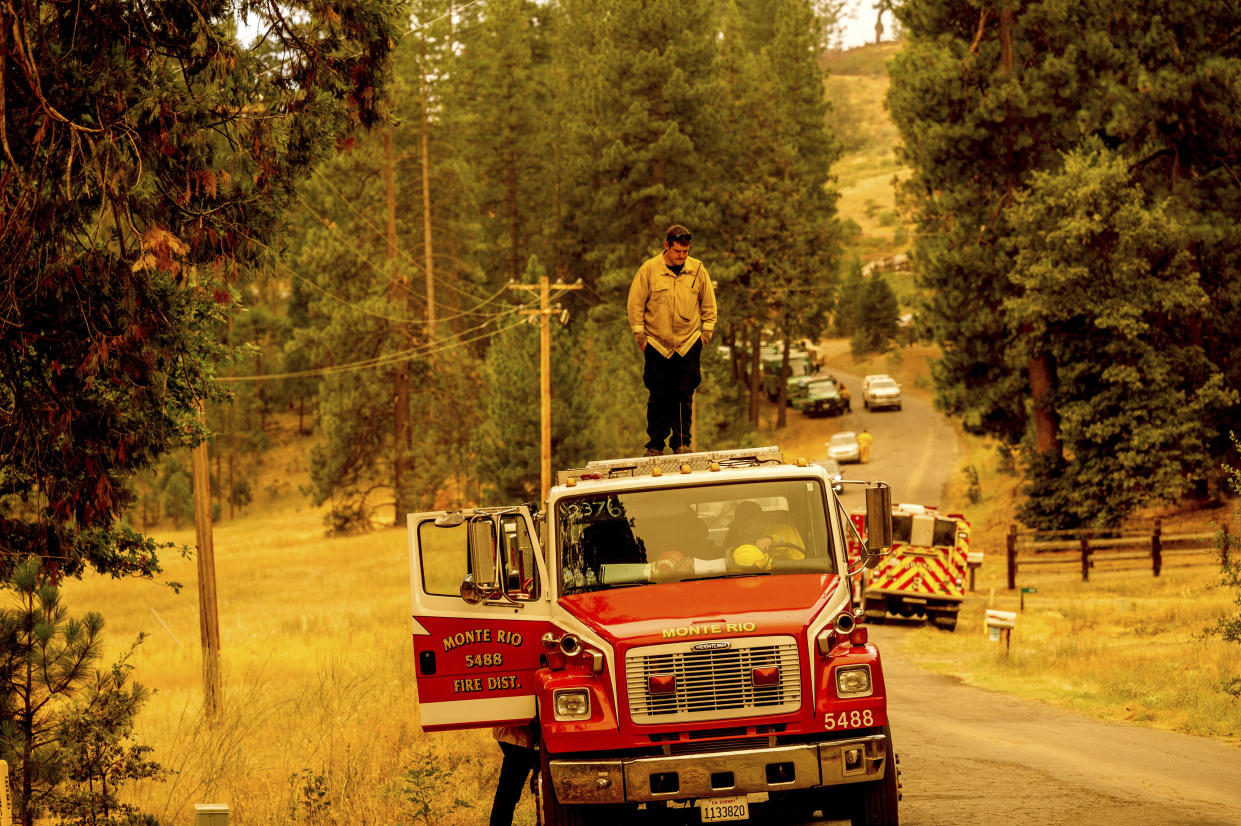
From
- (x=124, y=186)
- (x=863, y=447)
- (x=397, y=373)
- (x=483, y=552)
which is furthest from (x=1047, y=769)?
(x=397, y=373)

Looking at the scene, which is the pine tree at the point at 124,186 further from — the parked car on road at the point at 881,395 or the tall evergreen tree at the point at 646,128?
the parked car on road at the point at 881,395

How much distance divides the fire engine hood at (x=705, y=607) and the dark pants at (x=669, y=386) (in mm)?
3167

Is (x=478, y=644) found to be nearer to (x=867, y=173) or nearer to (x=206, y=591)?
(x=206, y=591)

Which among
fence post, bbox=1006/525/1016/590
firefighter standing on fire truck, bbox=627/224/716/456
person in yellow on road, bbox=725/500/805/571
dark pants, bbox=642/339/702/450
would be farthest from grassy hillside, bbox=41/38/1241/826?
firefighter standing on fire truck, bbox=627/224/716/456

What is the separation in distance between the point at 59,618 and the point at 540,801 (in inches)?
134

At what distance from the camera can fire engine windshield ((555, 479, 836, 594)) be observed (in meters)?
8.84

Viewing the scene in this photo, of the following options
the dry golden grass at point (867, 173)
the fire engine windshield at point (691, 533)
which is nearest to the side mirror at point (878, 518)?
the fire engine windshield at point (691, 533)

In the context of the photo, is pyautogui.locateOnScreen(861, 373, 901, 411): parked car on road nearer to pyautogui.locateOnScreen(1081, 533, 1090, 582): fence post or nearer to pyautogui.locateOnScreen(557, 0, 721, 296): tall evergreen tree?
pyautogui.locateOnScreen(557, 0, 721, 296): tall evergreen tree

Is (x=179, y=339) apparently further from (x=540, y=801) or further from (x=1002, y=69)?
(x=1002, y=69)

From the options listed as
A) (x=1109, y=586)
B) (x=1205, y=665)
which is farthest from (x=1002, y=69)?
(x=1205, y=665)

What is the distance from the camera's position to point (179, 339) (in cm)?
1011

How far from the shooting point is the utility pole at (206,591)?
19688mm

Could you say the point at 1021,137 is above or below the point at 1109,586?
above

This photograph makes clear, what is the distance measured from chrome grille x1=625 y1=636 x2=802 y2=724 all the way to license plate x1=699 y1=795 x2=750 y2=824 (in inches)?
18.2
